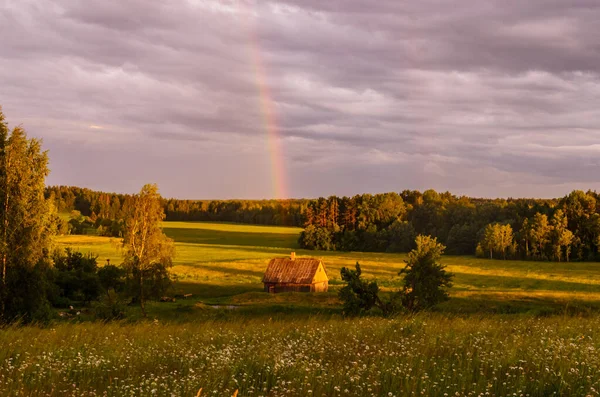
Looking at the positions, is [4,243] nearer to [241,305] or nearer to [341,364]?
[341,364]

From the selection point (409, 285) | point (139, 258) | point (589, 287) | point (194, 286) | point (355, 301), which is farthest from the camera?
point (589, 287)

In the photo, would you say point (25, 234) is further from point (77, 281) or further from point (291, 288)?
point (291, 288)

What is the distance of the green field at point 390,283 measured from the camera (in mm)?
50969

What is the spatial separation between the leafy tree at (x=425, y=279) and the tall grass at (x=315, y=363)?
84.6ft

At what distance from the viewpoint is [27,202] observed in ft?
89.8

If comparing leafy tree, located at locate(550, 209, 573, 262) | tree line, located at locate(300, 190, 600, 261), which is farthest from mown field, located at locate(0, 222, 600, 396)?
leafy tree, located at locate(550, 209, 573, 262)

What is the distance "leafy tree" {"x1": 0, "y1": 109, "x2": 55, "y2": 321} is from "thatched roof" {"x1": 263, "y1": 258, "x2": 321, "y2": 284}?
42.5 meters

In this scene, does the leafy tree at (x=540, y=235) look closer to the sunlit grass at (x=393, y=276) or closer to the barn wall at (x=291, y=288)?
the sunlit grass at (x=393, y=276)

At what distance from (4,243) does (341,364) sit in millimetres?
24150

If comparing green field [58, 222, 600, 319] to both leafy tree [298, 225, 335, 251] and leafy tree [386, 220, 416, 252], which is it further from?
leafy tree [386, 220, 416, 252]

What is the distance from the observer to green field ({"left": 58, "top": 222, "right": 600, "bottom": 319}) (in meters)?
51.0

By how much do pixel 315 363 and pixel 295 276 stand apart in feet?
203

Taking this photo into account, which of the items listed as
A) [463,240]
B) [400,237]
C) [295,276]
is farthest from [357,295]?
[400,237]

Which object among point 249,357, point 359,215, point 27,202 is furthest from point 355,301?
point 359,215
